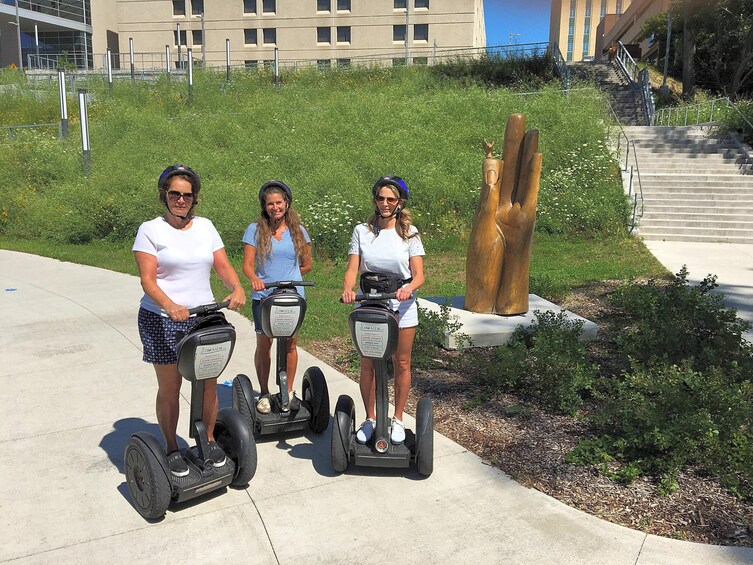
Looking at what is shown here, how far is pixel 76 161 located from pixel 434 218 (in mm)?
9112

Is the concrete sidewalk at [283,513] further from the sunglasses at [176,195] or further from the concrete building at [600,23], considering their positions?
the concrete building at [600,23]

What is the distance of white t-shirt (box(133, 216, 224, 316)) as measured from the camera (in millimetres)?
3344

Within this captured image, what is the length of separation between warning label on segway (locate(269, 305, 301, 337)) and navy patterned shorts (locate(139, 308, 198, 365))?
23.6 inches

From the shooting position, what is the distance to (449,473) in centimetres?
397

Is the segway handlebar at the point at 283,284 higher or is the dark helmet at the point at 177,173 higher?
the dark helmet at the point at 177,173

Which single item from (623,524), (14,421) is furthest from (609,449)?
(14,421)

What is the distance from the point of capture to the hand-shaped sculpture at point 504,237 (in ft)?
23.3

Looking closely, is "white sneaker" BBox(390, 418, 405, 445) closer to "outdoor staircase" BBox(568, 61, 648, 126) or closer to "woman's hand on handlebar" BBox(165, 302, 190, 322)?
"woman's hand on handlebar" BBox(165, 302, 190, 322)

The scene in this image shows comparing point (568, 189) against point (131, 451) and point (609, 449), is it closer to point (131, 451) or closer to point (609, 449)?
point (609, 449)

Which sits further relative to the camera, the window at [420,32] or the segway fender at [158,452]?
the window at [420,32]

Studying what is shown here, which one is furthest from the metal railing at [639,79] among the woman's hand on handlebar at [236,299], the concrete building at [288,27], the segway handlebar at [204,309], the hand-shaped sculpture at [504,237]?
the segway handlebar at [204,309]

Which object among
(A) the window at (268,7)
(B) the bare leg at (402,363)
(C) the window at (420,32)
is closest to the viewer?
(B) the bare leg at (402,363)

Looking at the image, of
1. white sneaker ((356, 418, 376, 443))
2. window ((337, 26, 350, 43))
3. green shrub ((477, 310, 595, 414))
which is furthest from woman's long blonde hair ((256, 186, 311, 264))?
window ((337, 26, 350, 43))

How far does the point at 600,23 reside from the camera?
2463 inches
